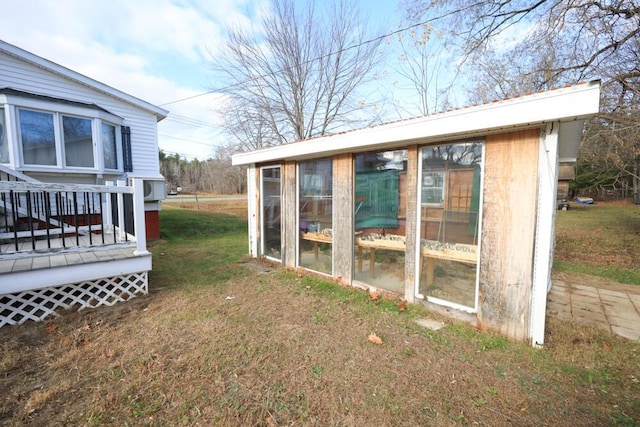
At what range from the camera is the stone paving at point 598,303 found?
335 centimetres

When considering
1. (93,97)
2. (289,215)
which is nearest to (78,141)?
(93,97)

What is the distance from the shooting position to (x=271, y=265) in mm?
6059

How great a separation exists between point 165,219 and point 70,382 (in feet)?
38.4

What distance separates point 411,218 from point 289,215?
8.43 ft

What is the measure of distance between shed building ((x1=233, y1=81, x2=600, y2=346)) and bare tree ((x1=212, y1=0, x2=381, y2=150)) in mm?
9351

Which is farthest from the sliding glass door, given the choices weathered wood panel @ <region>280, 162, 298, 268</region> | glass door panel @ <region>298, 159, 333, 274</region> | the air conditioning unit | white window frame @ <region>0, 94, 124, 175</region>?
white window frame @ <region>0, 94, 124, 175</region>

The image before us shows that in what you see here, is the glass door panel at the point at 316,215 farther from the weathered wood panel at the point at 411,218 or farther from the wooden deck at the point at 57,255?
the wooden deck at the point at 57,255

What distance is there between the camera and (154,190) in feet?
29.2

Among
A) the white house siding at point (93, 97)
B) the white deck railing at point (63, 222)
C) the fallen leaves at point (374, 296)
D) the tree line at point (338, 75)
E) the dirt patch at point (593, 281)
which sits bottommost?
the dirt patch at point (593, 281)

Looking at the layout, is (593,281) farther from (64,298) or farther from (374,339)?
(64,298)

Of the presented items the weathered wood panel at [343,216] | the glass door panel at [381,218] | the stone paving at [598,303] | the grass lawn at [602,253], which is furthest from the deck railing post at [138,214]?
the grass lawn at [602,253]

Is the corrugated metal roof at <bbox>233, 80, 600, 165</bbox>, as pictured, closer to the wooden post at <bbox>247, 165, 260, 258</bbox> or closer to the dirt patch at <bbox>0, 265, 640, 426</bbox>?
the wooden post at <bbox>247, 165, 260, 258</bbox>

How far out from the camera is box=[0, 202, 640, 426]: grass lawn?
6.48 ft

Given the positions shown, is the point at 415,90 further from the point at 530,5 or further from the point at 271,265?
the point at 271,265
